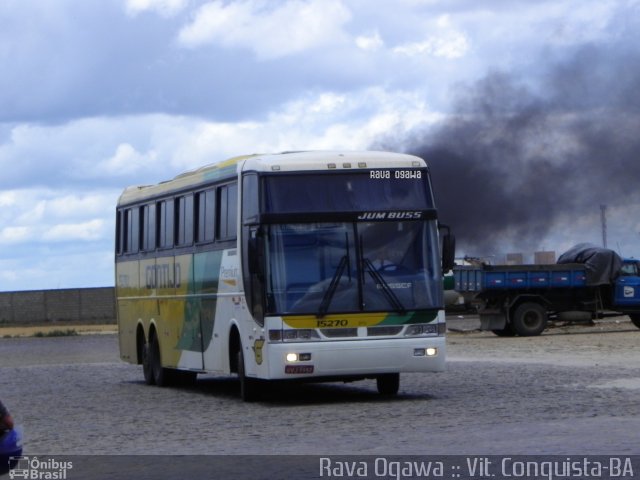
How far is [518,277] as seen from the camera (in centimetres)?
4153

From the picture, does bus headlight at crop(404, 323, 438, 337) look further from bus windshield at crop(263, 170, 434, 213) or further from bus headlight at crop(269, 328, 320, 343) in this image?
bus windshield at crop(263, 170, 434, 213)

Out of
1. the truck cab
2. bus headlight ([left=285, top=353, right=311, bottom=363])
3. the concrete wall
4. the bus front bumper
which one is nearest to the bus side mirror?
the bus front bumper

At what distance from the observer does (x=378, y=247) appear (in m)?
19.6

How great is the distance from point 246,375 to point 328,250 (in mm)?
2293

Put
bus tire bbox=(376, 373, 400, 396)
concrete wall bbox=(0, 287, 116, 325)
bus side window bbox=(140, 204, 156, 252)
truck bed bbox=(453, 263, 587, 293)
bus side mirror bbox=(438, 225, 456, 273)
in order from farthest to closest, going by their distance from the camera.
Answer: concrete wall bbox=(0, 287, 116, 325) → truck bed bbox=(453, 263, 587, 293) → bus side window bbox=(140, 204, 156, 252) → bus tire bbox=(376, 373, 400, 396) → bus side mirror bbox=(438, 225, 456, 273)

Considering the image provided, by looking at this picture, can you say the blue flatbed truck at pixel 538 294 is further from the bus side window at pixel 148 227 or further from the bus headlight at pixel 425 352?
the bus headlight at pixel 425 352

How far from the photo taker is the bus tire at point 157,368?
25.7 meters

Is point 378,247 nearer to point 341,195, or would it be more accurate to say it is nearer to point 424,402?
point 341,195

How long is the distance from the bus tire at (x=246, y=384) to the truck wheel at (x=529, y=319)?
2192cm

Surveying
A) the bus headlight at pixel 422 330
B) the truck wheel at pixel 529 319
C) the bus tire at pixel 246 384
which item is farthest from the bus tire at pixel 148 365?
the truck wheel at pixel 529 319

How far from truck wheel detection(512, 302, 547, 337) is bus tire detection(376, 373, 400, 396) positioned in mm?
21043

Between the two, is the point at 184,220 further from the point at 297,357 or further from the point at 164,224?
the point at 297,357

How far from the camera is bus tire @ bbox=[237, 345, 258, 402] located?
20328 mm

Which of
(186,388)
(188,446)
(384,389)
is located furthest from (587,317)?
(188,446)
